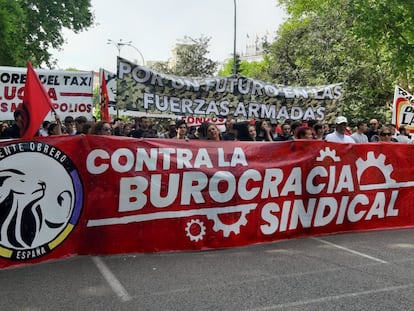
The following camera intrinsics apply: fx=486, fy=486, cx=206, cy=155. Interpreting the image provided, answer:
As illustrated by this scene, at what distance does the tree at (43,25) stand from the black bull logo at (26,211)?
1719cm

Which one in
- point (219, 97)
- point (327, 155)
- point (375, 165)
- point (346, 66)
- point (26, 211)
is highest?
point (346, 66)

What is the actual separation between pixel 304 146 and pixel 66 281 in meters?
3.48

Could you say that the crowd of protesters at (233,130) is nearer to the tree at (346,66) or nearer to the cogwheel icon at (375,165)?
the cogwheel icon at (375,165)

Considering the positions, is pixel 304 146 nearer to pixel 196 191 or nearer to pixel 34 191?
pixel 196 191

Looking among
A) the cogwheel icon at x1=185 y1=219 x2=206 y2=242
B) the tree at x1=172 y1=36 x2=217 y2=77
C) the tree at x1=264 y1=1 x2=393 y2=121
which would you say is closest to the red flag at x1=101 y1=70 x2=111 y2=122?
the cogwheel icon at x1=185 y1=219 x2=206 y2=242

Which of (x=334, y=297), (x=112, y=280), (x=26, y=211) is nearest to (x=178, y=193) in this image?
(x=112, y=280)

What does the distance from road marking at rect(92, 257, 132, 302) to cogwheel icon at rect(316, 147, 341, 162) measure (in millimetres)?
3134

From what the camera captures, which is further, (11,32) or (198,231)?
(11,32)

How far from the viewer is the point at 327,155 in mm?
6512

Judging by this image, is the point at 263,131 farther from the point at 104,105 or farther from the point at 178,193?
the point at 178,193

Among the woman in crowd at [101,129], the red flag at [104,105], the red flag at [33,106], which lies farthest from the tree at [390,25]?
the red flag at [33,106]

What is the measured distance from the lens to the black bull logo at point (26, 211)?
474cm

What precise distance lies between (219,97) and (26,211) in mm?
5165

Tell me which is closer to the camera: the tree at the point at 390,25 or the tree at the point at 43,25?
the tree at the point at 390,25
